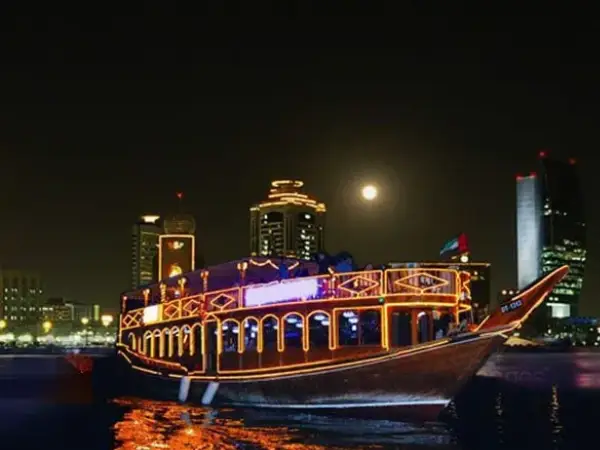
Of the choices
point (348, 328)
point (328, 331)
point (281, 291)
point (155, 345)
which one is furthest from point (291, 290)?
point (155, 345)

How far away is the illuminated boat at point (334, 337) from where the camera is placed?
1134 inches

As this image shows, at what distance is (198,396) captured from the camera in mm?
36875

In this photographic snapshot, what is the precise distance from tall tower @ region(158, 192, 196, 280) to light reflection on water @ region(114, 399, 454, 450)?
27.0 m

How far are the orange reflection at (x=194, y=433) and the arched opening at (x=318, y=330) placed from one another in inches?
130

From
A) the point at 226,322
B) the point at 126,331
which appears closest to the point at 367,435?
the point at 226,322

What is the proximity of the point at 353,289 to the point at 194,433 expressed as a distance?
6735 mm

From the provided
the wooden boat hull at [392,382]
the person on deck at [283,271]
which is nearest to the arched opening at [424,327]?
the wooden boat hull at [392,382]

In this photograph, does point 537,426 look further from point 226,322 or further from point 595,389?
point 595,389

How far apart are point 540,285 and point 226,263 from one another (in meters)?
12.9

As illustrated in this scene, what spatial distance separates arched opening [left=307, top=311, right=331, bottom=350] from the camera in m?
32.4

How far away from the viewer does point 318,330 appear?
3272 cm

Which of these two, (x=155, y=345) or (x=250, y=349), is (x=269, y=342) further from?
(x=155, y=345)

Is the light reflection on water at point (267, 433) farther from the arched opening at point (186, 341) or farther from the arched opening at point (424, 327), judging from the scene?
the arched opening at point (186, 341)

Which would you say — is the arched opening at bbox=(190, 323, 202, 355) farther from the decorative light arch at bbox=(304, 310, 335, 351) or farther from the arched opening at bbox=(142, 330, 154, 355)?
the decorative light arch at bbox=(304, 310, 335, 351)
